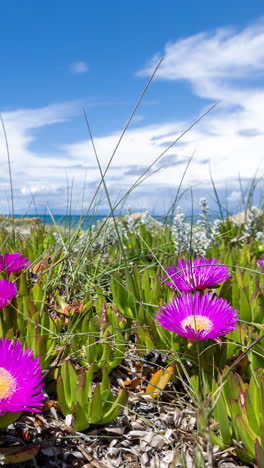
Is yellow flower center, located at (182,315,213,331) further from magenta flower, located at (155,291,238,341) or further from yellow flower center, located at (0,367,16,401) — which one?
yellow flower center, located at (0,367,16,401)

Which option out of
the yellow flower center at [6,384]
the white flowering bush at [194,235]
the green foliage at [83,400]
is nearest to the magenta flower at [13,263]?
the green foliage at [83,400]

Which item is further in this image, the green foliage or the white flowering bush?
the white flowering bush

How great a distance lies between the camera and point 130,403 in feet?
5.99

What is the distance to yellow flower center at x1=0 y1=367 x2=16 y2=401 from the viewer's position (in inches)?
48.2

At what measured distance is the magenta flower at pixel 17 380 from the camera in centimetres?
117

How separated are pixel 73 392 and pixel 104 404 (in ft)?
0.37

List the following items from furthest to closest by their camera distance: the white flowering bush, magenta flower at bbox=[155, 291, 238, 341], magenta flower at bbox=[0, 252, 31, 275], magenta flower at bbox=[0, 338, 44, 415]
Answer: the white flowering bush
magenta flower at bbox=[0, 252, 31, 275]
magenta flower at bbox=[155, 291, 238, 341]
magenta flower at bbox=[0, 338, 44, 415]

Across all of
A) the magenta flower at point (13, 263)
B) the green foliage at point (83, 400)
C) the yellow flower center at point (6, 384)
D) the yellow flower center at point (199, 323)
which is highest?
the magenta flower at point (13, 263)

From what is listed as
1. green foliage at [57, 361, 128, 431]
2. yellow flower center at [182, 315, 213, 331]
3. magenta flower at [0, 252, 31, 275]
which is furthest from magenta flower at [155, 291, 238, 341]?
magenta flower at [0, 252, 31, 275]

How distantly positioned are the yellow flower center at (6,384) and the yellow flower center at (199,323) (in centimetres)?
60

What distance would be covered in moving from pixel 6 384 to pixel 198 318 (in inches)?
27.9

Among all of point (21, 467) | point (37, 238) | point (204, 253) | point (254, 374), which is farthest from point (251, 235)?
point (21, 467)

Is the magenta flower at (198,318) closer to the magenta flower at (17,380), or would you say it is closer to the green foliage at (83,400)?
the green foliage at (83,400)

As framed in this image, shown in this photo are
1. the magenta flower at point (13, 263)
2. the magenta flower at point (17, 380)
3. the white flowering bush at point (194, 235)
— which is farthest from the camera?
the white flowering bush at point (194, 235)
